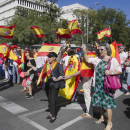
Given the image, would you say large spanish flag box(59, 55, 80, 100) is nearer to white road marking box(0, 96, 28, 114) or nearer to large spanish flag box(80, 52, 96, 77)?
large spanish flag box(80, 52, 96, 77)

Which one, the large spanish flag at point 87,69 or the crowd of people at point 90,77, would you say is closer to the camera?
the crowd of people at point 90,77

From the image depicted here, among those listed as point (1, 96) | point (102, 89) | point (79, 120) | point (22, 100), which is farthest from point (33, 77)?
point (102, 89)

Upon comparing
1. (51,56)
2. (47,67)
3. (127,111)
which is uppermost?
(51,56)

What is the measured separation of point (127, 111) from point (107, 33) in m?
8.52

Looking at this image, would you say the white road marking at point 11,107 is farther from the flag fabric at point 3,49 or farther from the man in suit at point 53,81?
the flag fabric at point 3,49

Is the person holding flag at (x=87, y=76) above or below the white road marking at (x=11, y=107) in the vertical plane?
above

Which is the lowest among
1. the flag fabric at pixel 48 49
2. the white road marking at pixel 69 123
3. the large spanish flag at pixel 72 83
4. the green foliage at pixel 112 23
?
the white road marking at pixel 69 123

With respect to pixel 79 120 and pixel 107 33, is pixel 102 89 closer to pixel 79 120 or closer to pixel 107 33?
pixel 79 120

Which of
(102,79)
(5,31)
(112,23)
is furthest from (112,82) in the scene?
(112,23)

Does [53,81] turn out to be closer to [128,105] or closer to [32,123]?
[32,123]

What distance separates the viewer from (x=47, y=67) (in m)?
4.20

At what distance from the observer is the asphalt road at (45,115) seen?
13.1 feet

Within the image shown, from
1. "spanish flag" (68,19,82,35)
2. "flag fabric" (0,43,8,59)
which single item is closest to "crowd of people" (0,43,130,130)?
"spanish flag" (68,19,82,35)

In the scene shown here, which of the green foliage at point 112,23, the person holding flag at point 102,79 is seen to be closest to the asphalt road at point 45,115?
the person holding flag at point 102,79
